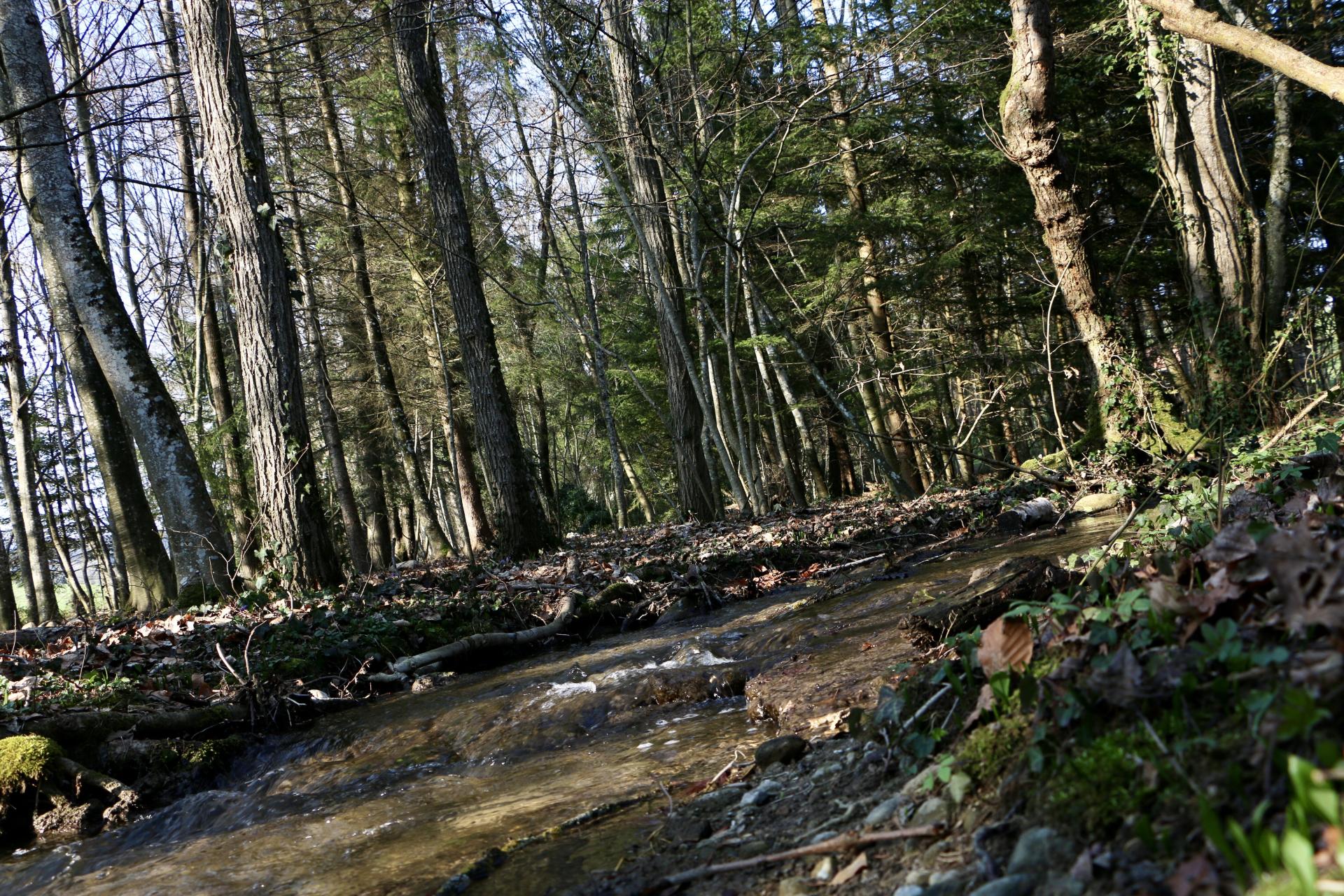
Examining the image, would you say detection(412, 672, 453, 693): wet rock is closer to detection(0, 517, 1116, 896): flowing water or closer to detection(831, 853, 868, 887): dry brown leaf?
detection(0, 517, 1116, 896): flowing water

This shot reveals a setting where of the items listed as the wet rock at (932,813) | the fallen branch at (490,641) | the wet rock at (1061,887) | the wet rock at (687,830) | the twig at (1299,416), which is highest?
the twig at (1299,416)

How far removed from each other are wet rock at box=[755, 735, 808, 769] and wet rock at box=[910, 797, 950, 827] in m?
1.06

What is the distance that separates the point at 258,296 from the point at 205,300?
7.06 m

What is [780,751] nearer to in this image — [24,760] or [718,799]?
[718,799]

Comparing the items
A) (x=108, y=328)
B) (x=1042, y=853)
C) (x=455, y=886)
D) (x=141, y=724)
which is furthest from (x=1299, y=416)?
(x=108, y=328)

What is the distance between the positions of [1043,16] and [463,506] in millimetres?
13964

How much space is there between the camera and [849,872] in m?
2.12

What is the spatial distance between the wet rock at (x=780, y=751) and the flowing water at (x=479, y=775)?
12.3 inches

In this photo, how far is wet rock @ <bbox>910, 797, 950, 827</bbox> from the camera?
2.15 metres

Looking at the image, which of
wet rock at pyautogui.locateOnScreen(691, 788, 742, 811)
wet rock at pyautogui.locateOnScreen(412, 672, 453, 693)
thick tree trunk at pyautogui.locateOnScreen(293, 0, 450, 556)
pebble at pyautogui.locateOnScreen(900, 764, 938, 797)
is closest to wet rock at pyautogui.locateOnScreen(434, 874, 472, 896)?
wet rock at pyautogui.locateOnScreen(691, 788, 742, 811)

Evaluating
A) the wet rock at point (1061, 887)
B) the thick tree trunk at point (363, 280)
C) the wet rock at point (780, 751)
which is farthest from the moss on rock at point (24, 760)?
the thick tree trunk at point (363, 280)

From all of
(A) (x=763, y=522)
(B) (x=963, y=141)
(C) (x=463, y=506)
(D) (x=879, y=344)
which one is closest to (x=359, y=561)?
(C) (x=463, y=506)

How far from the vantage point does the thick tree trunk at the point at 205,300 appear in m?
13.7

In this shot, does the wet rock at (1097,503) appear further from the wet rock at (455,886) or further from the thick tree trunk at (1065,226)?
the wet rock at (455,886)
